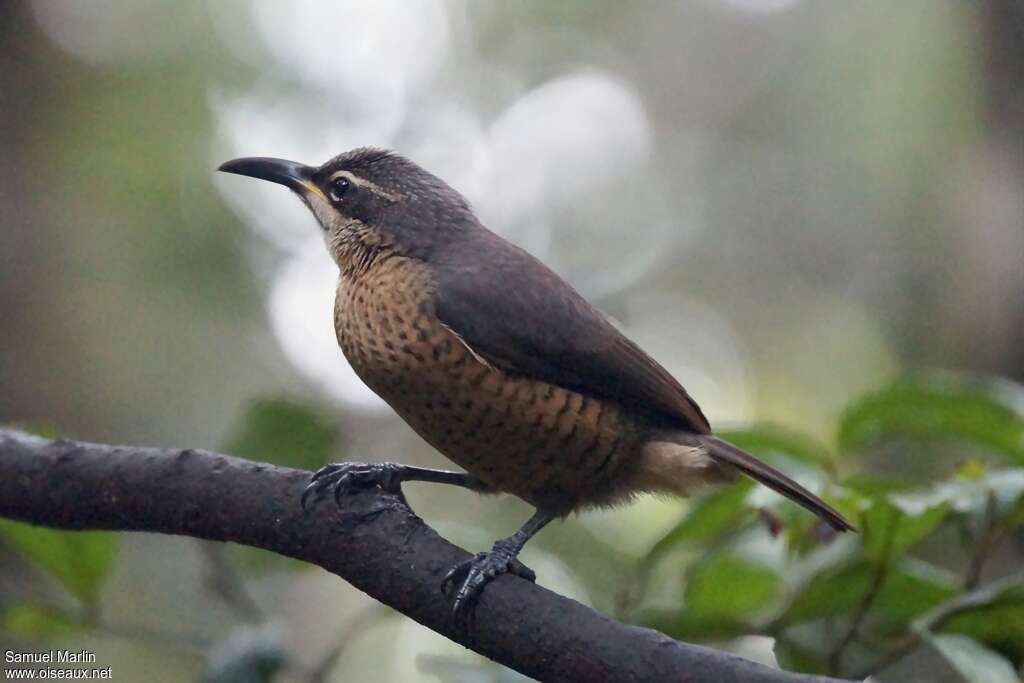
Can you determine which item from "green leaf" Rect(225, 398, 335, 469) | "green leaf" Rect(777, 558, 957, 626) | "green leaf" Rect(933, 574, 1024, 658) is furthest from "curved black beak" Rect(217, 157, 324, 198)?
"green leaf" Rect(933, 574, 1024, 658)

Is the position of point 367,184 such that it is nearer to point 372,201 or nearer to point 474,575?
point 372,201

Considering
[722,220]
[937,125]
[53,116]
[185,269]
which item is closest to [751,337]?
[722,220]

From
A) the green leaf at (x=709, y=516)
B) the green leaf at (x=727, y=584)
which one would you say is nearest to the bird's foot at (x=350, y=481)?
the green leaf at (x=709, y=516)

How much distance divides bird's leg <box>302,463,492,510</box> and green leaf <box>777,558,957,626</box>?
0.93 meters

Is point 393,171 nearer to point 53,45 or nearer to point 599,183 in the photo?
point 53,45

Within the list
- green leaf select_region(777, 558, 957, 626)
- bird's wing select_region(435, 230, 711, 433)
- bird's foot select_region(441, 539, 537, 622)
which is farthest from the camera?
bird's wing select_region(435, 230, 711, 433)

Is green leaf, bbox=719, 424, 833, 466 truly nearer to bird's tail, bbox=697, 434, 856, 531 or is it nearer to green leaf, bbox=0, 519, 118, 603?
bird's tail, bbox=697, 434, 856, 531

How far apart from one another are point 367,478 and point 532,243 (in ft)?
23.3

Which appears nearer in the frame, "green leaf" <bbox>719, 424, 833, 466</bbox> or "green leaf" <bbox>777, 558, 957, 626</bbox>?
"green leaf" <bbox>777, 558, 957, 626</bbox>

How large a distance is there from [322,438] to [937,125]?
4.95 m

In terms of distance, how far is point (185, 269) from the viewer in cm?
778

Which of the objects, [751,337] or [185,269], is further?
[751,337]

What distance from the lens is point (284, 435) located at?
3.29 meters

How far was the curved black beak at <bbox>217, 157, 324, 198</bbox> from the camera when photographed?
3748 millimetres
